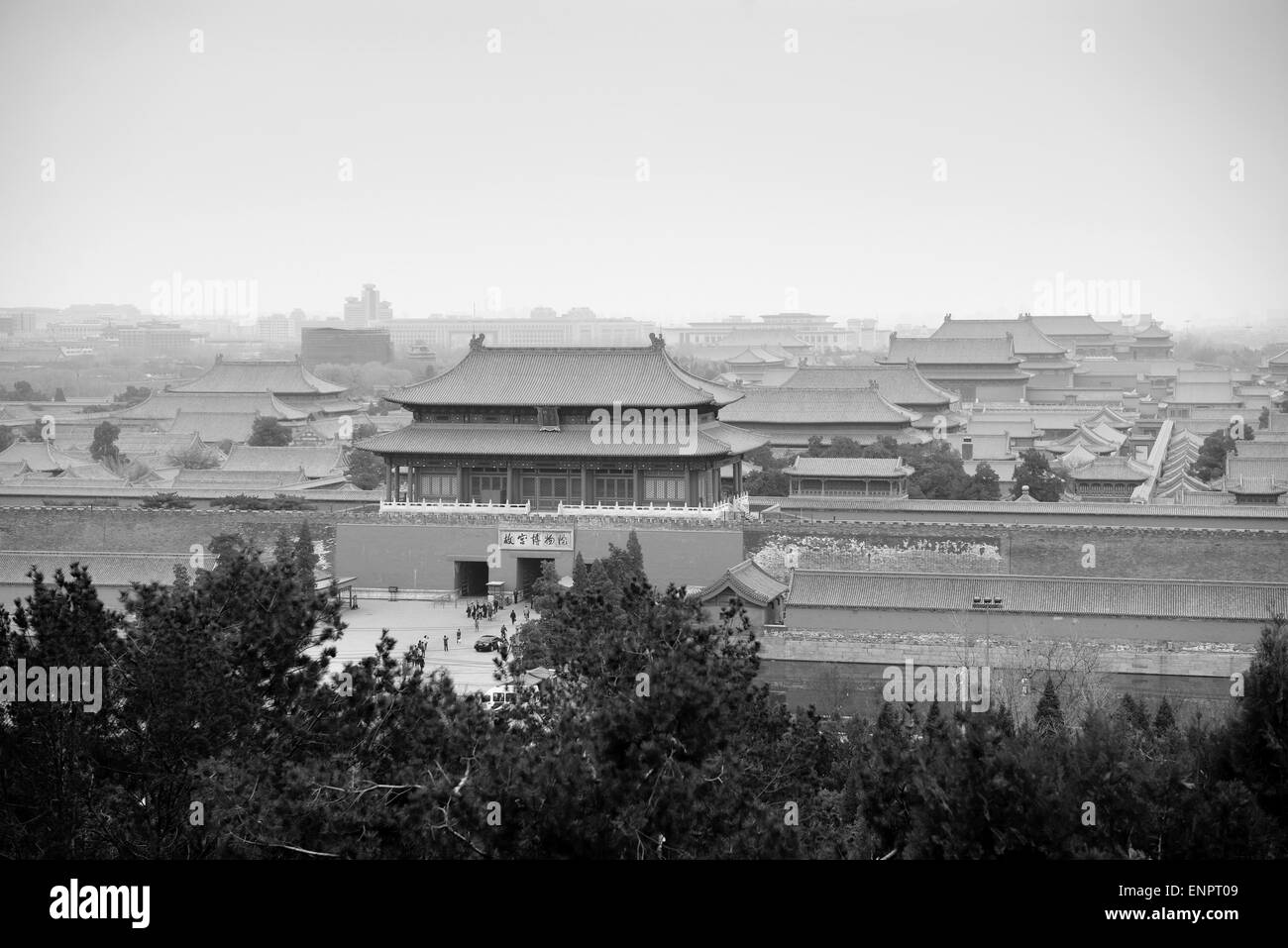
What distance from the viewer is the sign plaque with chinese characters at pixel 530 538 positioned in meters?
25.3

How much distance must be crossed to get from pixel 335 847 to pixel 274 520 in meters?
18.4

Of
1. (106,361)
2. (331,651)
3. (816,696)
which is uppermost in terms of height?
(106,361)

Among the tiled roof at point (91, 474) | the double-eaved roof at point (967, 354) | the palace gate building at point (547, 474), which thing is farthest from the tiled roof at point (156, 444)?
the double-eaved roof at point (967, 354)

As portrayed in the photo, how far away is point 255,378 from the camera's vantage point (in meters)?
52.2

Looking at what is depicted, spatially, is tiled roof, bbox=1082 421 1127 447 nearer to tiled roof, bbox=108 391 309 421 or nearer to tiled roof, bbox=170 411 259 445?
tiled roof, bbox=108 391 309 421

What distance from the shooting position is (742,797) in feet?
32.8

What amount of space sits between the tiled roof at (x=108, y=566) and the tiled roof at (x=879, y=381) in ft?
65.4

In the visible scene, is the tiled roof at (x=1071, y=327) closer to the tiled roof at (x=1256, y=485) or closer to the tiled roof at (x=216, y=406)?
the tiled roof at (x=216, y=406)

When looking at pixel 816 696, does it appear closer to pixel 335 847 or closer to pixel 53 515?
pixel 335 847

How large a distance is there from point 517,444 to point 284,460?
10.6 metres

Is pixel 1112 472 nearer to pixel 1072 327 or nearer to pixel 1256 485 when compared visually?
pixel 1256 485

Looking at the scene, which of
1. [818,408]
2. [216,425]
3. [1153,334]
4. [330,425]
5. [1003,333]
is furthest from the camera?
[1153,334]

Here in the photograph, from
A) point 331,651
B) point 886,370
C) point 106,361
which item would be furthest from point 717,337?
point 331,651

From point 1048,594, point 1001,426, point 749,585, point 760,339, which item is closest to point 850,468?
point 749,585
